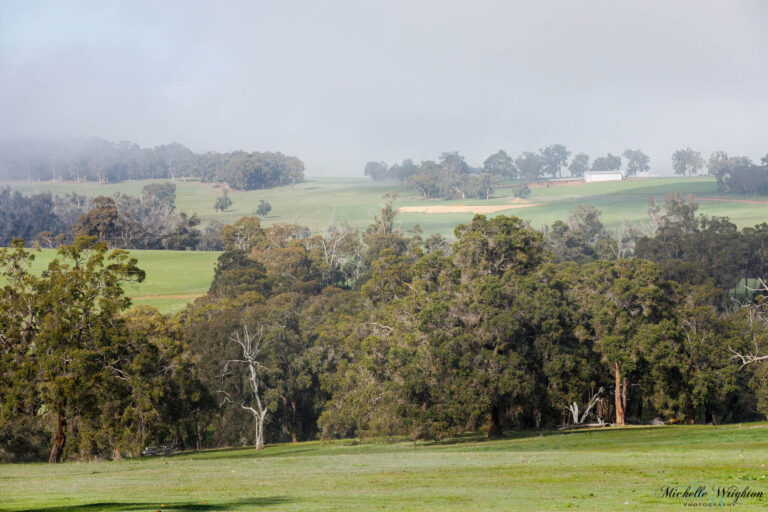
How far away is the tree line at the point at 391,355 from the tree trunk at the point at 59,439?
120mm

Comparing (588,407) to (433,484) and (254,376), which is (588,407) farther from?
(433,484)

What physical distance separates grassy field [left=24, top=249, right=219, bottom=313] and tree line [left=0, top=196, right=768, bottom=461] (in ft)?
107

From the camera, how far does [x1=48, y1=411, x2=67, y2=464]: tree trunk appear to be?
160ft

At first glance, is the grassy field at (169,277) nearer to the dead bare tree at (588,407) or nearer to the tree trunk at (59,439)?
the tree trunk at (59,439)

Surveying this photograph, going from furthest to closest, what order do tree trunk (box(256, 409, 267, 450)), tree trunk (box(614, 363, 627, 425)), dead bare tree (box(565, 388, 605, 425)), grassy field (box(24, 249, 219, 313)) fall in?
grassy field (box(24, 249, 219, 313))
tree trunk (box(256, 409, 267, 450))
dead bare tree (box(565, 388, 605, 425))
tree trunk (box(614, 363, 627, 425))

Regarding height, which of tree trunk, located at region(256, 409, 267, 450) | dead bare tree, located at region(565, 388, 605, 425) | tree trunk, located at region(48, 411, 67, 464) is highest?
tree trunk, located at region(48, 411, 67, 464)

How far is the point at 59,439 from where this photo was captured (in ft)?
162

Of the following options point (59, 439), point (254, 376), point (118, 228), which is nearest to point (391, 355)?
point (254, 376)

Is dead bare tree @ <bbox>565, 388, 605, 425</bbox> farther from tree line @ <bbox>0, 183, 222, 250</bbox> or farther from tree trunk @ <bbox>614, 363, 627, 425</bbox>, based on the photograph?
tree line @ <bbox>0, 183, 222, 250</bbox>

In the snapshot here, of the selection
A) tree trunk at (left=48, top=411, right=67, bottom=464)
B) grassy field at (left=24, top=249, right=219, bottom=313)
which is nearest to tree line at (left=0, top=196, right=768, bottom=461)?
tree trunk at (left=48, top=411, right=67, bottom=464)

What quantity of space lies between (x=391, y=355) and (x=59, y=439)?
19.7m

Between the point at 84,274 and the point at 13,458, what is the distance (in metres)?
15.1

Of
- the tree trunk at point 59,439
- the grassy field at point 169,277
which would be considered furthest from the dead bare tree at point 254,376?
the grassy field at point 169,277

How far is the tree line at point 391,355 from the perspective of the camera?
49.5 meters
